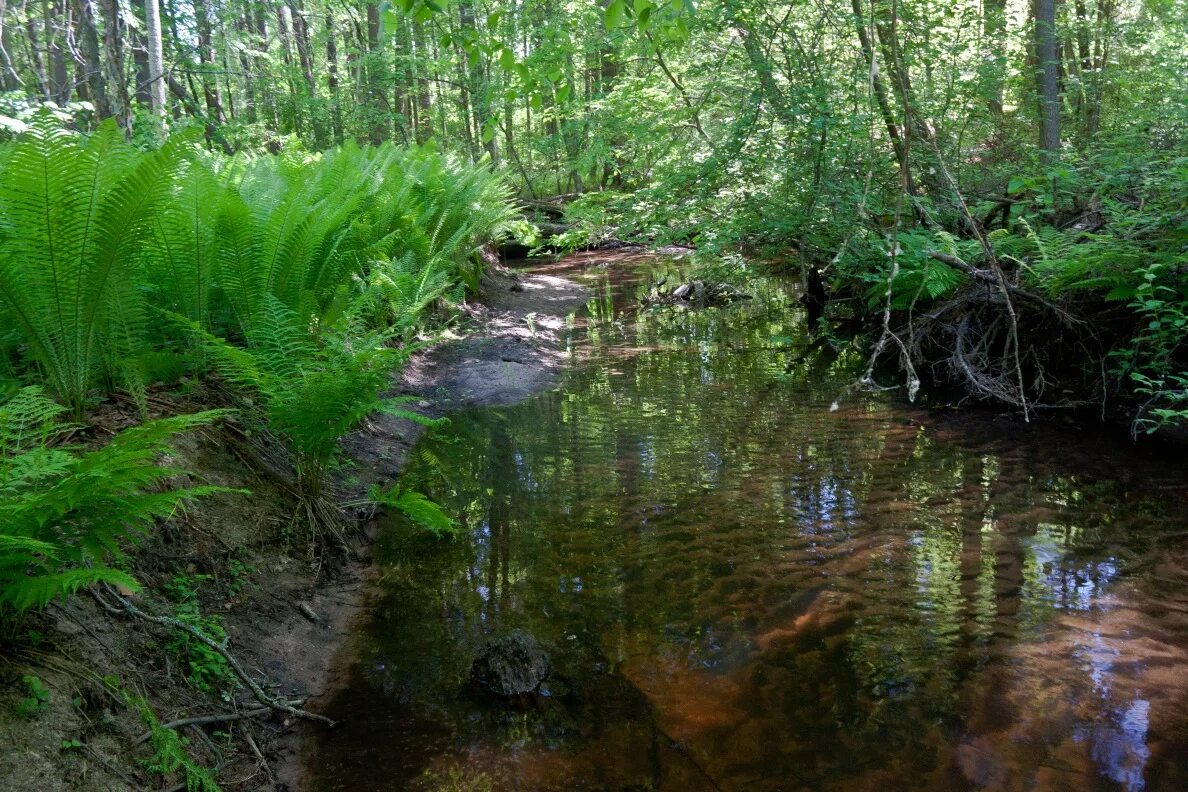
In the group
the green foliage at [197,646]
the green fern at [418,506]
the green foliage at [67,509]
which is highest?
the green foliage at [67,509]

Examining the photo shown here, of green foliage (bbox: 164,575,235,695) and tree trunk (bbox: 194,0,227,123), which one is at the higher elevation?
tree trunk (bbox: 194,0,227,123)

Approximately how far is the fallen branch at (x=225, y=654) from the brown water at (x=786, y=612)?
0.37 ft

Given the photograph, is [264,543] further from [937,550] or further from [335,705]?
[937,550]

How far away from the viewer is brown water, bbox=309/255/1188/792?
7.57ft

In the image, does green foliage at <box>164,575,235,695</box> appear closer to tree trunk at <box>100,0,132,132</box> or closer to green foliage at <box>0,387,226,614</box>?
green foliage at <box>0,387,226,614</box>

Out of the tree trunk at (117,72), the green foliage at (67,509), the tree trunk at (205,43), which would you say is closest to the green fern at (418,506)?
the green foliage at (67,509)

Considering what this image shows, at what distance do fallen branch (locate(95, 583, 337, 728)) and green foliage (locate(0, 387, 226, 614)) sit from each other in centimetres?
25

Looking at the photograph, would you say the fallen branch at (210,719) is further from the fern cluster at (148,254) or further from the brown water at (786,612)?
the fern cluster at (148,254)

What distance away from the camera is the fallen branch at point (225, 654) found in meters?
2.29

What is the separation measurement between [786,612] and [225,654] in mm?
2009

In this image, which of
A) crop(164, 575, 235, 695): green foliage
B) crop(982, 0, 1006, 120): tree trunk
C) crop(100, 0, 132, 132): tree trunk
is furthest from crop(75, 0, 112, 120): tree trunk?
crop(982, 0, 1006, 120): tree trunk

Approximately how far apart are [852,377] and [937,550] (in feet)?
10.3

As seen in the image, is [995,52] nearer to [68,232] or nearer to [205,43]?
[68,232]

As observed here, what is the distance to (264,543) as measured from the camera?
315cm
